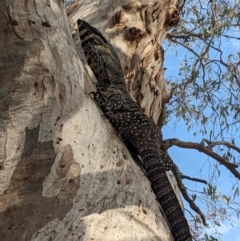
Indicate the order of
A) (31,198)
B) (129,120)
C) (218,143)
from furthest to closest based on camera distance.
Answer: (218,143) → (129,120) → (31,198)

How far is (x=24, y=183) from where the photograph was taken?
2590 millimetres

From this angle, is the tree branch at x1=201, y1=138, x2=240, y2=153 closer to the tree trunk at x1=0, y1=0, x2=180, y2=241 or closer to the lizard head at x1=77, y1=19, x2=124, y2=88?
the lizard head at x1=77, y1=19, x2=124, y2=88

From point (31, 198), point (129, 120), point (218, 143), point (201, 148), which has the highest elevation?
point (218, 143)

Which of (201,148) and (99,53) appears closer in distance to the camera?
(99,53)

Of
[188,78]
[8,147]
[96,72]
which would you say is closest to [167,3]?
[96,72]

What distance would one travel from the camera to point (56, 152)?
2.72 m

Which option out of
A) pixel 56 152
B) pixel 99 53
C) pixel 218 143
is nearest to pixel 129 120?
pixel 99 53

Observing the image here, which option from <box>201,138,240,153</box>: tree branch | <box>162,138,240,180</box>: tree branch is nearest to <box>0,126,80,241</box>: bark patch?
<box>162,138,240,180</box>: tree branch

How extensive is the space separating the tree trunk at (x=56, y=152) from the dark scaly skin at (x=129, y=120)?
180mm

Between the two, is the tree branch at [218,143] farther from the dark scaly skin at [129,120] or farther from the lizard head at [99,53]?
the lizard head at [99,53]

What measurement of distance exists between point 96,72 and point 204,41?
3997 mm

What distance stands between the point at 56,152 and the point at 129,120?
1.34m

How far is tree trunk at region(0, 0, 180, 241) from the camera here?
248 cm

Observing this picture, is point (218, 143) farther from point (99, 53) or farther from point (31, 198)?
point (31, 198)
